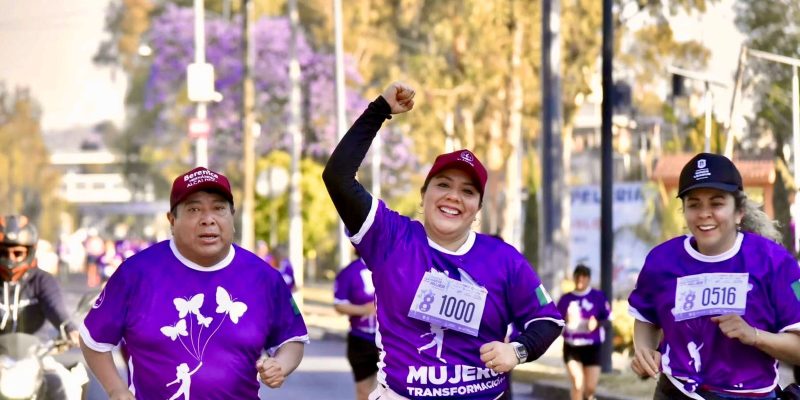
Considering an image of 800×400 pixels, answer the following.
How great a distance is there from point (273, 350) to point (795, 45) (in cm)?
1486

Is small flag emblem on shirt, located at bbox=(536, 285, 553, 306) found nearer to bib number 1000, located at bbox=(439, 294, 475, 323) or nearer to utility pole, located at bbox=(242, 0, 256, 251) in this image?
bib number 1000, located at bbox=(439, 294, 475, 323)

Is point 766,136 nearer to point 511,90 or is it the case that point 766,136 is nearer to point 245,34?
point 511,90

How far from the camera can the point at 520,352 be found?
6195 millimetres

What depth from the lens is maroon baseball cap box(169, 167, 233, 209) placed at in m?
6.31

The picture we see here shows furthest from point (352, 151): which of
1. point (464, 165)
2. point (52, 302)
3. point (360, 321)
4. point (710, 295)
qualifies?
point (360, 321)

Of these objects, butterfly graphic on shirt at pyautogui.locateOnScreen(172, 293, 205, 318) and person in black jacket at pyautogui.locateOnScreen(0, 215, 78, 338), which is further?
person in black jacket at pyautogui.locateOnScreen(0, 215, 78, 338)

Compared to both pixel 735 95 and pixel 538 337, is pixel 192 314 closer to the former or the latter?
pixel 538 337

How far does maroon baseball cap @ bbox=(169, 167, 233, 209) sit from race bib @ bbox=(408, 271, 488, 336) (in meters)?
0.87

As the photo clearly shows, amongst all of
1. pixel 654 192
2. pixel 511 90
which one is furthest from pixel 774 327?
pixel 511 90

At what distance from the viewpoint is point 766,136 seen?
1933cm

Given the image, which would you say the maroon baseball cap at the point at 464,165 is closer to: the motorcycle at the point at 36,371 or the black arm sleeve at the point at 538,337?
the black arm sleeve at the point at 538,337

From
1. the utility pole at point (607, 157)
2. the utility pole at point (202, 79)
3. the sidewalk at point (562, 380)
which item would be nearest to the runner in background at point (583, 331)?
the sidewalk at point (562, 380)

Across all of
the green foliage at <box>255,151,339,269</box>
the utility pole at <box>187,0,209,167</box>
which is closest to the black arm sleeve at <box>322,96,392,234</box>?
the utility pole at <box>187,0,209,167</box>

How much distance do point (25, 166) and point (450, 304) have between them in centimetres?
8793
